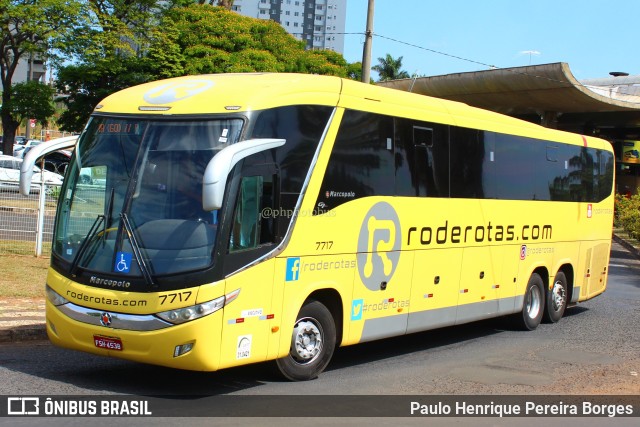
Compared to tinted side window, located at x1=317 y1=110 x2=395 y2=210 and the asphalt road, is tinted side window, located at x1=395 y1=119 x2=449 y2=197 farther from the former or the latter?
the asphalt road

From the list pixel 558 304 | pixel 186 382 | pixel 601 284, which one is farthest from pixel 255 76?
pixel 601 284

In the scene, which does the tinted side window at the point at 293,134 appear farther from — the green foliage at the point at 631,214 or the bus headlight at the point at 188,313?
the green foliage at the point at 631,214

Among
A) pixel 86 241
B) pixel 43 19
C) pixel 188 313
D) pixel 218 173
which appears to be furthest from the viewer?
pixel 43 19

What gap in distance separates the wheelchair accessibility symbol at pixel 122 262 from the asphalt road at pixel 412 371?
50.1 inches

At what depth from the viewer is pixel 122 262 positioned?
27.2 ft

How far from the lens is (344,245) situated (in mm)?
9789

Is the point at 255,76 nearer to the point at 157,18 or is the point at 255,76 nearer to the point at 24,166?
the point at 24,166

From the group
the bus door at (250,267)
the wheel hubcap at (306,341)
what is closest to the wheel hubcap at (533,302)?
the wheel hubcap at (306,341)

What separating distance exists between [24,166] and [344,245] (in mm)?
3776

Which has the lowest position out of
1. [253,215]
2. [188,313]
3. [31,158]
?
[188,313]

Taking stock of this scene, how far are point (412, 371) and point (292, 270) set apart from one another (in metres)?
2.48

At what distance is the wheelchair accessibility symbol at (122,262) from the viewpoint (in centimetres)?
823

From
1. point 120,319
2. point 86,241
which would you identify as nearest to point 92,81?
point 86,241

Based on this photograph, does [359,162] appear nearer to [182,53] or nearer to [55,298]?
[55,298]
